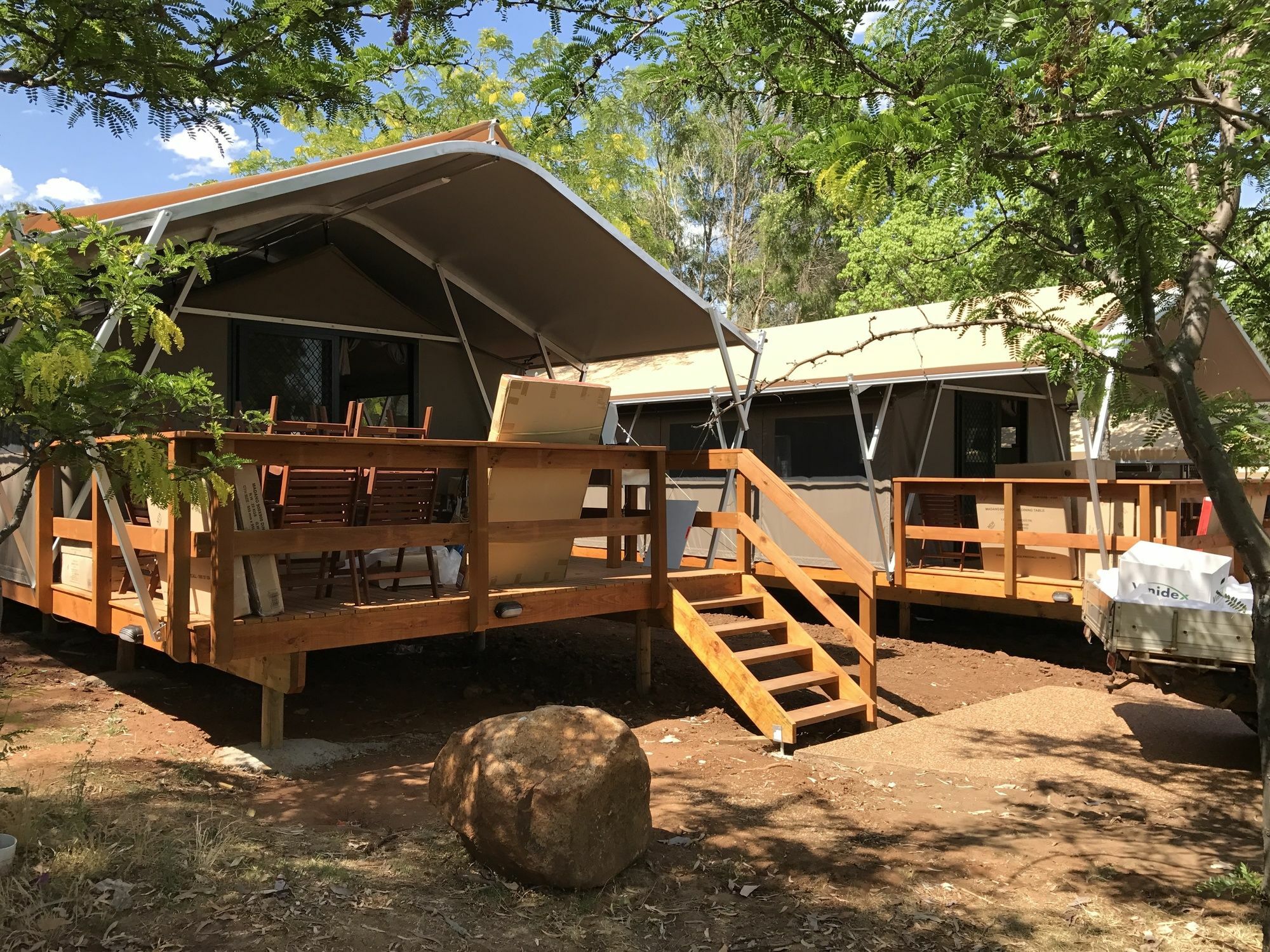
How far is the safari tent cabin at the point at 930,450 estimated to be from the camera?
9.19 metres

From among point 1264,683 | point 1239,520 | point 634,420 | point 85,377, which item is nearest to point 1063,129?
point 1239,520

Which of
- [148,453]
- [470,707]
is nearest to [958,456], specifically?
[470,707]

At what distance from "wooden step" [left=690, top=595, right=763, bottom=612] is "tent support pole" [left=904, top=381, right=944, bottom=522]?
362 cm

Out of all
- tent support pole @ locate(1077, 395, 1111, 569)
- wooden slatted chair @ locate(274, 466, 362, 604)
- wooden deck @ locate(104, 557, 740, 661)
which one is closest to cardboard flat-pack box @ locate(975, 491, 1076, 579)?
tent support pole @ locate(1077, 395, 1111, 569)

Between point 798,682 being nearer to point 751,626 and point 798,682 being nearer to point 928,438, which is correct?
point 751,626

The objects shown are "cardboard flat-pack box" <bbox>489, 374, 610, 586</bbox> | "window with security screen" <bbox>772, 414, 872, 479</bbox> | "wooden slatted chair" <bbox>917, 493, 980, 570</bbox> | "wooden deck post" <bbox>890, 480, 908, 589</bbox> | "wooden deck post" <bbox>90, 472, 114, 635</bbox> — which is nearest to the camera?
"wooden deck post" <bbox>90, 472, 114, 635</bbox>

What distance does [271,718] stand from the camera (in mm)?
5598

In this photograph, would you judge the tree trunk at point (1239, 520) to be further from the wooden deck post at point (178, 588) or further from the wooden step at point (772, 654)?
the wooden deck post at point (178, 588)

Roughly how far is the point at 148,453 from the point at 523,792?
6.21 ft

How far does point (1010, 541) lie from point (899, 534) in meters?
1.28

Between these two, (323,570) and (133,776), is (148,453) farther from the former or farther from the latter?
(323,570)

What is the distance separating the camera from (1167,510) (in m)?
8.48

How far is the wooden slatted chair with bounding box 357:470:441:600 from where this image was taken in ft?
20.3

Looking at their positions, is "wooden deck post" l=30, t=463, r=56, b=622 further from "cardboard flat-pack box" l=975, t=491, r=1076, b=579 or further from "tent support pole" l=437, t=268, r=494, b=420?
"cardboard flat-pack box" l=975, t=491, r=1076, b=579
